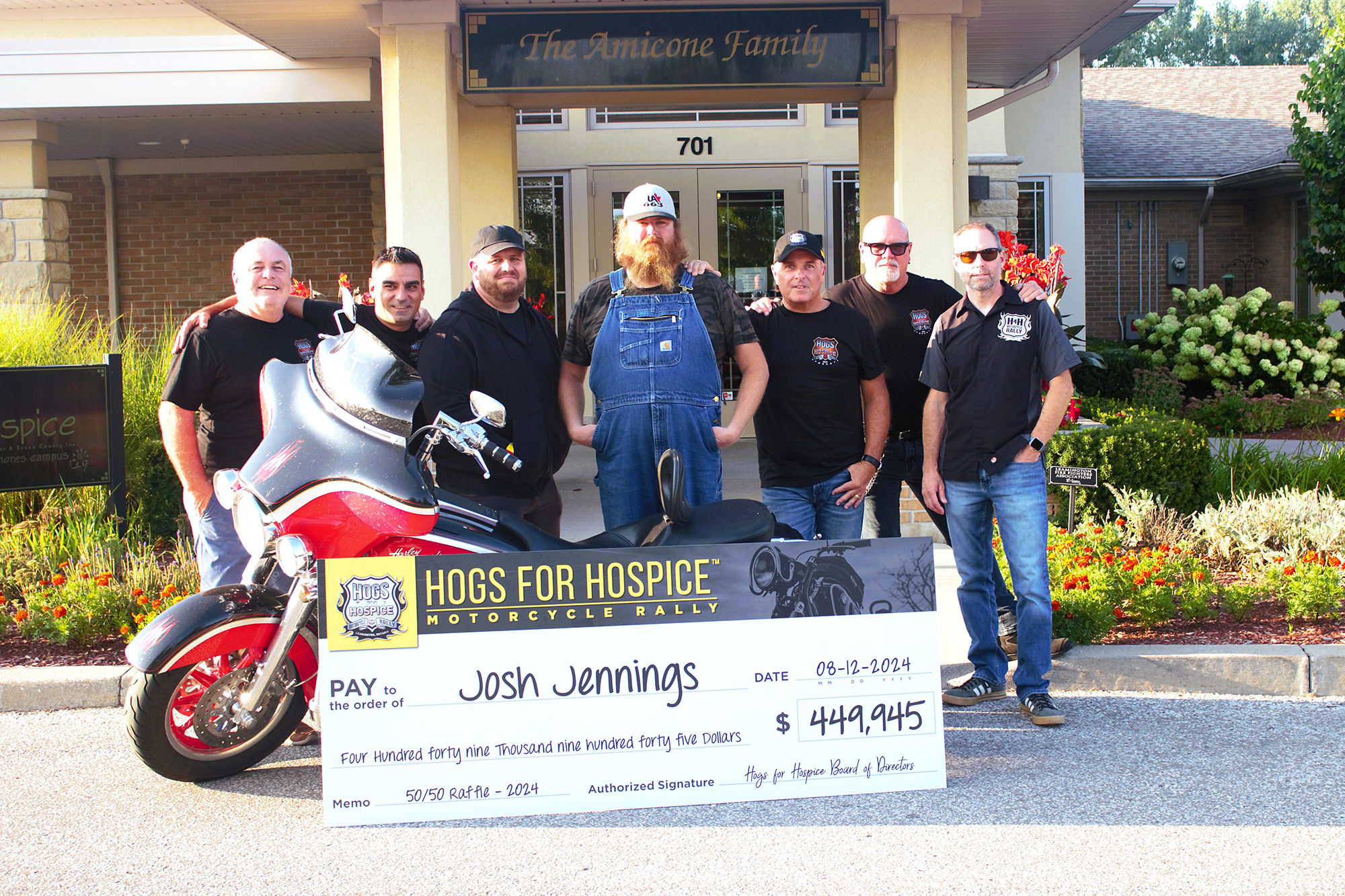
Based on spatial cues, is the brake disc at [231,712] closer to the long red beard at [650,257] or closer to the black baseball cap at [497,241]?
the black baseball cap at [497,241]

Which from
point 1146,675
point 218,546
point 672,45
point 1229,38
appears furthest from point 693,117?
point 1229,38

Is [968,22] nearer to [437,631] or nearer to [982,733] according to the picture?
[982,733]

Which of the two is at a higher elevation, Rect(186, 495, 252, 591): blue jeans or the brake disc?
Rect(186, 495, 252, 591): blue jeans

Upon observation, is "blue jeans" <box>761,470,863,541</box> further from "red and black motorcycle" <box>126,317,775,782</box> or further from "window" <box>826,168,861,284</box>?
"window" <box>826,168,861,284</box>

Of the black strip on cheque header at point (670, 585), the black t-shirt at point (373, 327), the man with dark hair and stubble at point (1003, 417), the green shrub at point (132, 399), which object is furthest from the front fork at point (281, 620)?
the green shrub at point (132, 399)

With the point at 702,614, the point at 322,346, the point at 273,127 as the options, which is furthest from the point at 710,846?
the point at 273,127

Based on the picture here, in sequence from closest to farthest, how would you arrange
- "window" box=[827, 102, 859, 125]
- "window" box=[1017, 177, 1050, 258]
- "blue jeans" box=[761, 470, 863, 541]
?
"blue jeans" box=[761, 470, 863, 541] < "window" box=[827, 102, 859, 125] < "window" box=[1017, 177, 1050, 258]

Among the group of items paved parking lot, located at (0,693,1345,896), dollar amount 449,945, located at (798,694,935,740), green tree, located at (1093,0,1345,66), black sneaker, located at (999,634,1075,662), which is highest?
green tree, located at (1093,0,1345,66)

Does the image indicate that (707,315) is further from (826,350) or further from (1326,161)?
(1326,161)

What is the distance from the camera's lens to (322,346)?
3.54m

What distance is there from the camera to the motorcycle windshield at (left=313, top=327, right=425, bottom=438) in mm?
3371

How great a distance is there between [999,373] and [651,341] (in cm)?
133

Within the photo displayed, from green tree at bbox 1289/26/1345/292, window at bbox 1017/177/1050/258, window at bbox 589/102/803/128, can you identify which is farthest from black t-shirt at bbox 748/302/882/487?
green tree at bbox 1289/26/1345/292

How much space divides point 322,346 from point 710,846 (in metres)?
1.97
